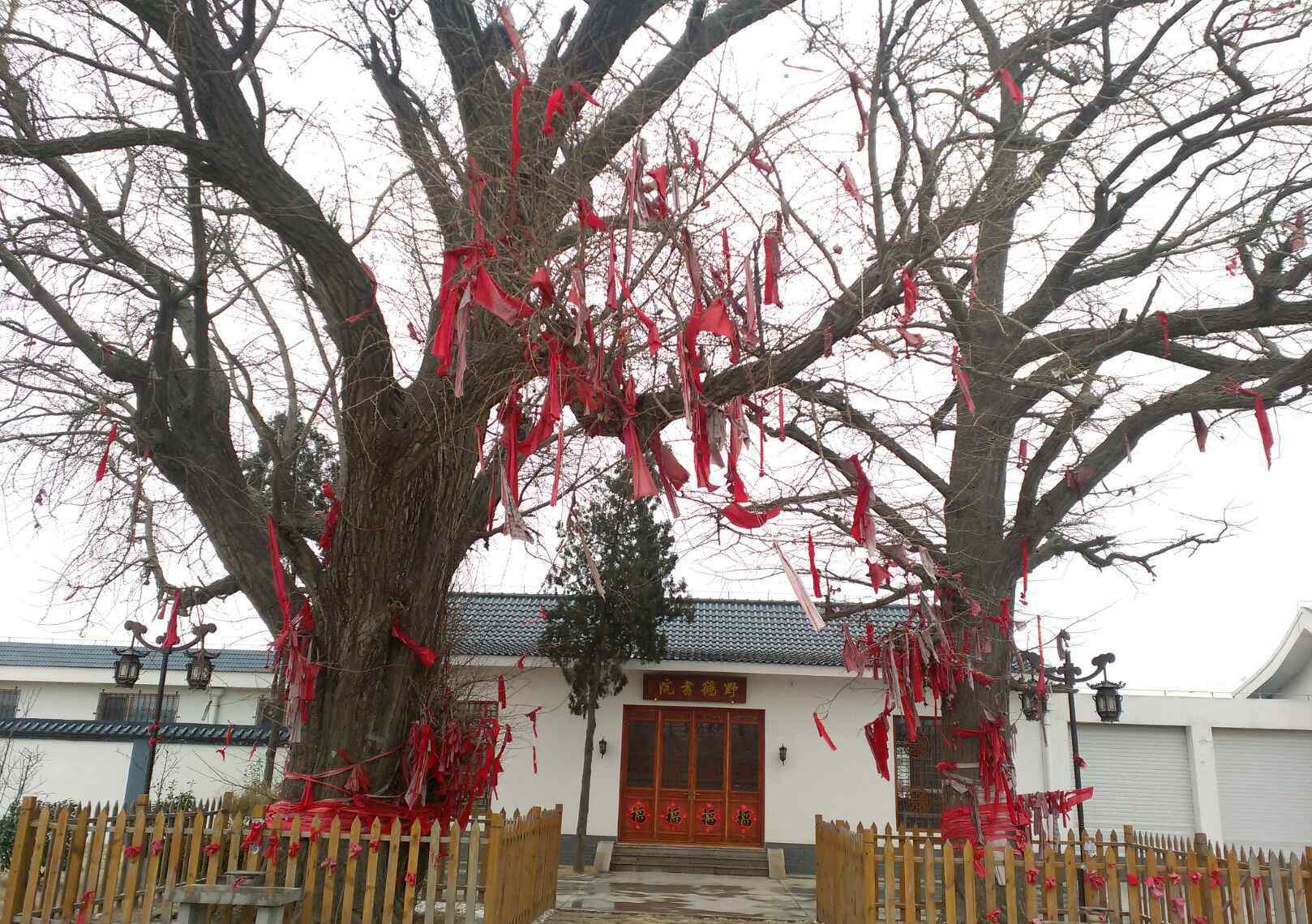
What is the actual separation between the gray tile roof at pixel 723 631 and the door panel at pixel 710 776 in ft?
4.06

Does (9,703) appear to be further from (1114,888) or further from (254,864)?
(1114,888)

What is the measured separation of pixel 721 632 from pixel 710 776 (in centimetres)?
265

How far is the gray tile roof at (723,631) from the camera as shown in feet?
50.3

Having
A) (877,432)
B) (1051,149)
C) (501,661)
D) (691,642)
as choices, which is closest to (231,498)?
(877,432)

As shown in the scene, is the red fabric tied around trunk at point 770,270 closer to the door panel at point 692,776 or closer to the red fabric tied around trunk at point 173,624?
the red fabric tied around trunk at point 173,624

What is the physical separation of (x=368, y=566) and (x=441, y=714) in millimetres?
1276

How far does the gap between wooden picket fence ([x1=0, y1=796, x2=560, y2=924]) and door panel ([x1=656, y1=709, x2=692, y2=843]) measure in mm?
9069

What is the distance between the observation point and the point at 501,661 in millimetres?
15758

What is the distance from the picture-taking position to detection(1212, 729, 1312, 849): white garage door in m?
17.5

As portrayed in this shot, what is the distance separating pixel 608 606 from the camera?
14578 millimetres

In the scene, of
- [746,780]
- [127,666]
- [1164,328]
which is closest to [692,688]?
[746,780]

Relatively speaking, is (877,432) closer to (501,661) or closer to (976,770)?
(976,770)

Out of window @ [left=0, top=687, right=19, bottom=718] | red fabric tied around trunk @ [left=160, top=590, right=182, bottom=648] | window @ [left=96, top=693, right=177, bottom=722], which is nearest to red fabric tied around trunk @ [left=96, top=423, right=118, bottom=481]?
red fabric tied around trunk @ [left=160, top=590, right=182, bottom=648]

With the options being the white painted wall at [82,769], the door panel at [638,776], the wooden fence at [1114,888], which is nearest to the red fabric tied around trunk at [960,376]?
the wooden fence at [1114,888]
